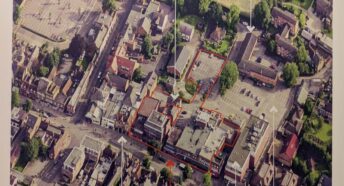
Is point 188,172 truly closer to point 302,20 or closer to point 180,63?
point 180,63

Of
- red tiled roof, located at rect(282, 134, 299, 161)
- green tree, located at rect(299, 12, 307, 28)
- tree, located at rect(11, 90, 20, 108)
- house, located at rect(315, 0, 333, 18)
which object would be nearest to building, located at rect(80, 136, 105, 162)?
tree, located at rect(11, 90, 20, 108)

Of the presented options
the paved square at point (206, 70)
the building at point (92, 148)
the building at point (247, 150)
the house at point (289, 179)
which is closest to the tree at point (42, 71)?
the building at point (92, 148)

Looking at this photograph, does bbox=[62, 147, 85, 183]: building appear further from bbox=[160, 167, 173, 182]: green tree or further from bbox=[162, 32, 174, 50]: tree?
bbox=[162, 32, 174, 50]: tree

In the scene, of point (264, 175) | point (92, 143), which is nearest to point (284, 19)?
point (264, 175)

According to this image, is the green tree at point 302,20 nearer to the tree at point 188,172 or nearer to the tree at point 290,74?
the tree at point 290,74

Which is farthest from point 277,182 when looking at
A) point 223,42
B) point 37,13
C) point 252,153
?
point 37,13

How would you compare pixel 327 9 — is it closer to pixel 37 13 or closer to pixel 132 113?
pixel 132 113
